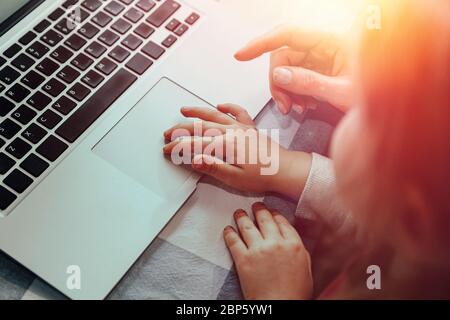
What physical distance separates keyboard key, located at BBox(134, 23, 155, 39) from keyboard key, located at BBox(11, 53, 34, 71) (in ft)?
0.40

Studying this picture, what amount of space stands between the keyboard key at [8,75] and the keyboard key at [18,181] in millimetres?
107

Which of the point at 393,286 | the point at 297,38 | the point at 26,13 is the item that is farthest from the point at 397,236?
the point at 26,13

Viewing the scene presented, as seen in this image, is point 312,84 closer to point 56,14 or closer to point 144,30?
point 144,30

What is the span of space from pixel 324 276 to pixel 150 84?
284 mm

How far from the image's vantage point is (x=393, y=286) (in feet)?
1.58

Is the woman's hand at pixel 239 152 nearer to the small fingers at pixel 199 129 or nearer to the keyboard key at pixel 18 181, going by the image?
the small fingers at pixel 199 129

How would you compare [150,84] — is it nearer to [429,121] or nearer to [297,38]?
[297,38]

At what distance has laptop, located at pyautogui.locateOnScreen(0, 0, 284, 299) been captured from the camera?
0.49 m

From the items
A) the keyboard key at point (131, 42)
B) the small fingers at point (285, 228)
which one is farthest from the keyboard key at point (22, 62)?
the small fingers at point (285, 228)

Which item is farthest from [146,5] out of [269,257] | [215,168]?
[269,257]

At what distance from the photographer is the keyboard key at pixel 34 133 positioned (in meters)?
0.52

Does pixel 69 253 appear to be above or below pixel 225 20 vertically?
below

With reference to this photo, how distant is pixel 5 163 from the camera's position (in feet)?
1.66

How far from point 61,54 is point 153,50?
10 centimetres
